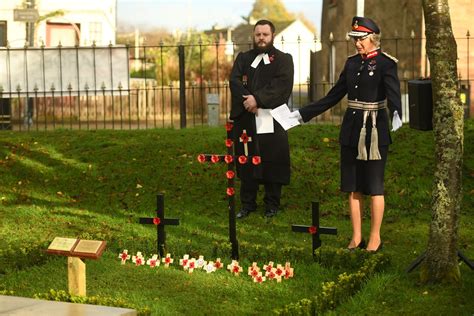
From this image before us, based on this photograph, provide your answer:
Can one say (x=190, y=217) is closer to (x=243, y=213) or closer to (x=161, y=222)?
(x=243, y=213)

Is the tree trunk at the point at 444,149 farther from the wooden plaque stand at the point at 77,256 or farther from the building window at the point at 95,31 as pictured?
the building window at the point at 95,31

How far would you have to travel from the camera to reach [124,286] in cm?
871

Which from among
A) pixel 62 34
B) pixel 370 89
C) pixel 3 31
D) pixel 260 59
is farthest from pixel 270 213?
pixel 62 34

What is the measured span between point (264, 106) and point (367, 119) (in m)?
2.41

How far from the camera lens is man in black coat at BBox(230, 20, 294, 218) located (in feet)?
39.0

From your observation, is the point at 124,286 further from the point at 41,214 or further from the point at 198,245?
the point at 41,214

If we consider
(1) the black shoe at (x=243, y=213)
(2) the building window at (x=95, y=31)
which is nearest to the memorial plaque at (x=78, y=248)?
(1) the black shoe at (x=243, y=213)

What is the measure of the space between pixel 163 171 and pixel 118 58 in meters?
5.64

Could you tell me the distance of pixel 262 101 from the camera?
1181 centimetres

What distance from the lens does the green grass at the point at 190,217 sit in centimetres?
835

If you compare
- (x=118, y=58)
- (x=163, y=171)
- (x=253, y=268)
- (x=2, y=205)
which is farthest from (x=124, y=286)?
(x=118, y=58)

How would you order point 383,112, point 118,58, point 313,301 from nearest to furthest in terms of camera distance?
point 313,301, point 383,112, point 118,58

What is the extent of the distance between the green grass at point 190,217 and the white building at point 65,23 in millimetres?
15493

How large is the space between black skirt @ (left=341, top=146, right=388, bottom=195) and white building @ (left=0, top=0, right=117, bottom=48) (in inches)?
908
